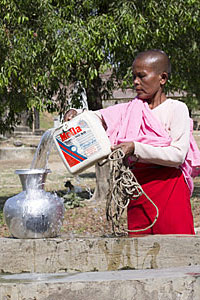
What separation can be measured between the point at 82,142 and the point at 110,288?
0.80 meters

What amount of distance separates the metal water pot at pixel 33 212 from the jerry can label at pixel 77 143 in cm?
29

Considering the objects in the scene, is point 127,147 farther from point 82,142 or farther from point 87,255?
point 87,255

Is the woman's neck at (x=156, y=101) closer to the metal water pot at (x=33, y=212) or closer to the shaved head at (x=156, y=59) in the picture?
the shaved head at (x=156, y=59)

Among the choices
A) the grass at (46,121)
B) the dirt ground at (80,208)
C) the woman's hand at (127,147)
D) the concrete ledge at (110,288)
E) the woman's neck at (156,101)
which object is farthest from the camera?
the grass at (46,121)

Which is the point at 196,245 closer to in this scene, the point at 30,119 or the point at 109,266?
the point at 109,266

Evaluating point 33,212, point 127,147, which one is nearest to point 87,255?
point 33,212

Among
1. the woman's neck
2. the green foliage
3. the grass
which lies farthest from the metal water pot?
the grass

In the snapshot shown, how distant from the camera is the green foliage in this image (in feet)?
25.6

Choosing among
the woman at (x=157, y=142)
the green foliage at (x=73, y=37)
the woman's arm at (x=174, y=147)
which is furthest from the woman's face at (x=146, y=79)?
the green foliage at (x=73, y=37)

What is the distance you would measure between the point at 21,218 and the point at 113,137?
648mm

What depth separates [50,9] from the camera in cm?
803

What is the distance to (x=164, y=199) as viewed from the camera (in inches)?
115

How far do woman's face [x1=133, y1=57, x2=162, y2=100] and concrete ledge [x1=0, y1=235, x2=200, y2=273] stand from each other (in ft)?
2.46

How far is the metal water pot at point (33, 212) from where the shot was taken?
9.80 ft
